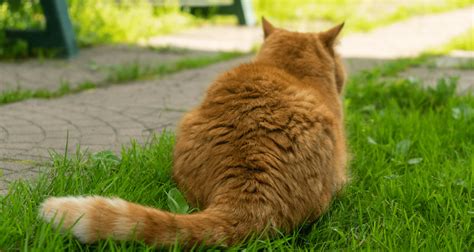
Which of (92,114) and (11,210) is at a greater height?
(11,210)

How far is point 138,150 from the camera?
3.01 metres

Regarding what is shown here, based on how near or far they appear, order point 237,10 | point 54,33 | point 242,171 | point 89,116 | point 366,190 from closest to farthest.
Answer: point 242,171
point 366,190
point 89,116
point 54,33
point 237,10

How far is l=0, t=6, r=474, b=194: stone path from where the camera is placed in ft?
10.0

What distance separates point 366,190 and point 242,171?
0.83 metres

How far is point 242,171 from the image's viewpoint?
2.32m

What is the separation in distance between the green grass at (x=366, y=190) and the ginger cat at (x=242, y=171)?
3.0 inches

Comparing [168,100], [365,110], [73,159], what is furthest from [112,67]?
[73,159]

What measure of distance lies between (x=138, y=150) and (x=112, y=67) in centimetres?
266

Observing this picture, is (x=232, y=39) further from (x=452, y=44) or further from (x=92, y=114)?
(x=92, y=114)

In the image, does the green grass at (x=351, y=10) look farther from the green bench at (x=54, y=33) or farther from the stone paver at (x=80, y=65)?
the green bench at (x=54, y=33)

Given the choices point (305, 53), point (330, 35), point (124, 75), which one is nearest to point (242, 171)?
point (305, 53)

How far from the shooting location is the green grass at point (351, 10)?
9.02 metres

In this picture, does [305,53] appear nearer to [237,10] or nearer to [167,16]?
[167,16]

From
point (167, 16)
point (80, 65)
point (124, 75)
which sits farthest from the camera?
point (167, 16)
